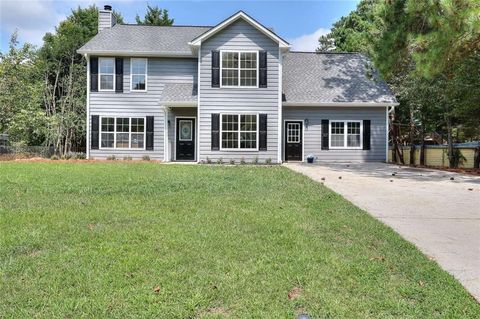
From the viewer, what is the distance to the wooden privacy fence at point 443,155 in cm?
1706

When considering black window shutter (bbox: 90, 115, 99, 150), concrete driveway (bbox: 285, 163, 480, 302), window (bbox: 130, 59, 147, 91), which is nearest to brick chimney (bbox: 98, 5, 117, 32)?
window (bbox: 130, 59, 147, 91)

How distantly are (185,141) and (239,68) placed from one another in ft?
14.3

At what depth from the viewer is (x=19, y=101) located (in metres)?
21.7

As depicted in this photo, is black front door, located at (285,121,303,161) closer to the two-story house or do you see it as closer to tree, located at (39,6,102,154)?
the two-story house

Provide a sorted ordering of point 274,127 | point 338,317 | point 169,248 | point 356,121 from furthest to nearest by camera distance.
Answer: point 356,121 < point 274,127 < point 169,248 < point 338,317

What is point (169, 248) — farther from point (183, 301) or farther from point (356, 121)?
point (356, 121)

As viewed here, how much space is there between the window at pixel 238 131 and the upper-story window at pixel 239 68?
1415 mm

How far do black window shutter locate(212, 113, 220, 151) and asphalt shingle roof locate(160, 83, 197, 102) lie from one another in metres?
1.21

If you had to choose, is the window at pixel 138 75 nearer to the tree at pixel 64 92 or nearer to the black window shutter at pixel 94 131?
the black window shutter at pixel 94 131

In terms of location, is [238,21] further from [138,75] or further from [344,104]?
[344,104]

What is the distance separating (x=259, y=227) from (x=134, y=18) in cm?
3545

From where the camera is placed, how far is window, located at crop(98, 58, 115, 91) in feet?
61.5

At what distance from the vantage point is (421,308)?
10.7ft

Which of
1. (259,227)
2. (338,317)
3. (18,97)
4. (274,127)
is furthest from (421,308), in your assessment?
(18,97)
